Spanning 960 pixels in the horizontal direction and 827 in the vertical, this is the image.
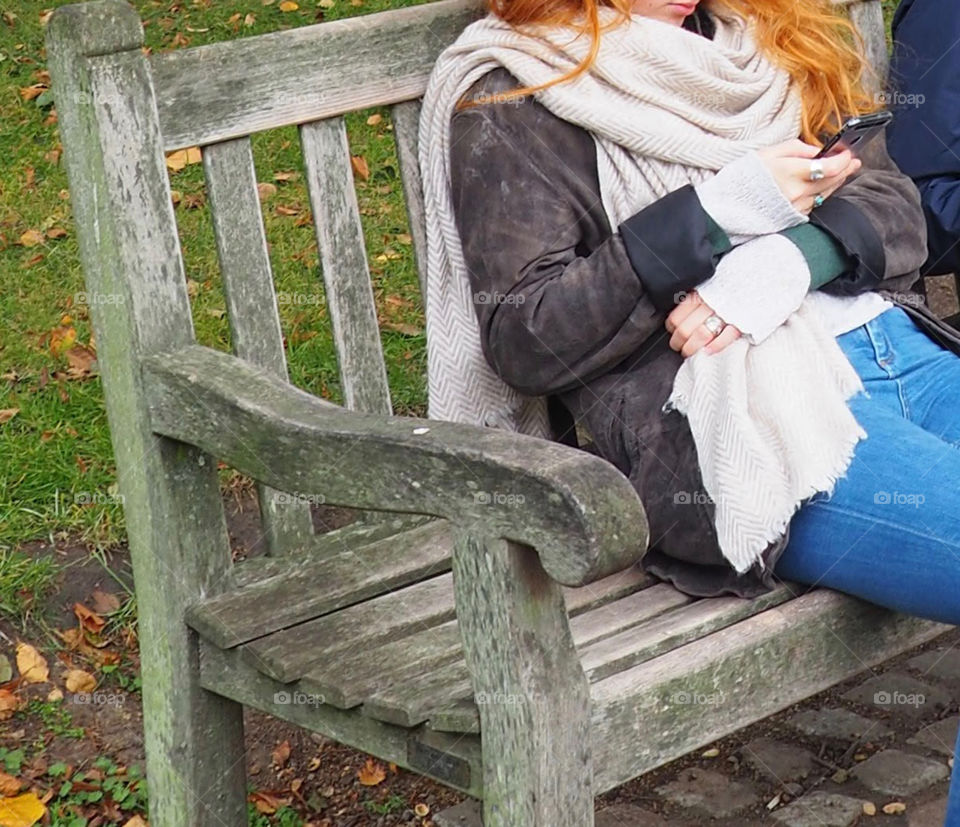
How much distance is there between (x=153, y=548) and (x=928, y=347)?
4.00 feet

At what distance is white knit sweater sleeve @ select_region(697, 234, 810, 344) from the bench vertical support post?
0.77m

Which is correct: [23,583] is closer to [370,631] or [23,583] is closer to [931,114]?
[370,631]

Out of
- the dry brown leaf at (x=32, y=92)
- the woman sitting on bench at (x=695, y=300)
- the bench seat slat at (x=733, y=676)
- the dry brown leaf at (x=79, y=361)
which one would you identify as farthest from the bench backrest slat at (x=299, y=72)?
the dry brown leaf at (x=32, y=92)

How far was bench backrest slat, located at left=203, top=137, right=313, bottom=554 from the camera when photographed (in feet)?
8.11

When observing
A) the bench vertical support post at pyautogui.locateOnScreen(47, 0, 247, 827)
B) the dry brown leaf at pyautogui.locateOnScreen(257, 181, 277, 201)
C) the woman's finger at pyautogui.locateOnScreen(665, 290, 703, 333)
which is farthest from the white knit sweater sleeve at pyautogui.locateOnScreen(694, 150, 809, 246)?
the dry brown leaf at pyautogui.locateOnScreen(257, 181, 277, 201)

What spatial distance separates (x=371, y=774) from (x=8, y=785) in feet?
2.13

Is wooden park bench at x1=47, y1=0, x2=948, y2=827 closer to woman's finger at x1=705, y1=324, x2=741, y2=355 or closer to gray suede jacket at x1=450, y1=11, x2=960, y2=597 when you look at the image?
gray suede jacket at x1=450, y1=11, x2=960, y2=597

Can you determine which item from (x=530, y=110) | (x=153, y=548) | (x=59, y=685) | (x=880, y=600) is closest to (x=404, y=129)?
(x=530, y=110)

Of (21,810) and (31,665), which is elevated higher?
(31,665)

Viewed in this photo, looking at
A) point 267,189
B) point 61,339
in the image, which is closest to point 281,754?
point 61,339

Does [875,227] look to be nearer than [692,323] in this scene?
No

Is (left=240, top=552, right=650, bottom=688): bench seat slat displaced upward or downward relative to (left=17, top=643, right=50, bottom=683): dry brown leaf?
upward

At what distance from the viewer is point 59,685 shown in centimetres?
322

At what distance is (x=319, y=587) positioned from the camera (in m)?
2.49
